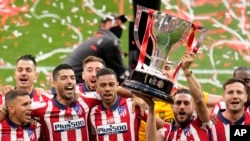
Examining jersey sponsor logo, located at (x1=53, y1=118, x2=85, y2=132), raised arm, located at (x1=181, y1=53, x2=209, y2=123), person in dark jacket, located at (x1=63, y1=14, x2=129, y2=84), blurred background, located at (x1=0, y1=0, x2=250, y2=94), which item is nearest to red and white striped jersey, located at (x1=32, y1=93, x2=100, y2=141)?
jersey sponsor logo, located at (x1=53, y1=118, x2=85, y2=132)

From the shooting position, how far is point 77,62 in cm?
1080

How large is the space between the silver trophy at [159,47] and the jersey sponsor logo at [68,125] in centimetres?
113

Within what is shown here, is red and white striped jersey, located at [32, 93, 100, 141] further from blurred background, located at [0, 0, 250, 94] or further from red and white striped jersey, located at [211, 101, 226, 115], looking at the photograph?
blurred background, located at [0, 0, 250, 94]

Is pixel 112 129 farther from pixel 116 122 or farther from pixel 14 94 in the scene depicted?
pixel 14 94

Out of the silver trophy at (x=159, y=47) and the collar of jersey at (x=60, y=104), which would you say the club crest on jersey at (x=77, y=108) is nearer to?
the collar of jersey at (x=60, y=104)

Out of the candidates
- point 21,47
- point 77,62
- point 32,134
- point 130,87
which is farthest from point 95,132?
point 21,47

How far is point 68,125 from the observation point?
774 centimetres

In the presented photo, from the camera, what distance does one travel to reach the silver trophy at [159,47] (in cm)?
668

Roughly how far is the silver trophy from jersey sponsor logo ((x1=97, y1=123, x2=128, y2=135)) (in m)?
1.10

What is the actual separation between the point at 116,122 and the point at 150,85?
1.22 m

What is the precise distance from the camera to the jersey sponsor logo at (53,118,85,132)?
25.4 ft

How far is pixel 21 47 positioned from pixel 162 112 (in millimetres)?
5477

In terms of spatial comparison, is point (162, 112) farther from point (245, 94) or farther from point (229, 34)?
point (229, 34)

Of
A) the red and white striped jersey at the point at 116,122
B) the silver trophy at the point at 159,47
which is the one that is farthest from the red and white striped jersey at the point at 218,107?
the silver trophy at the point at 159,47
